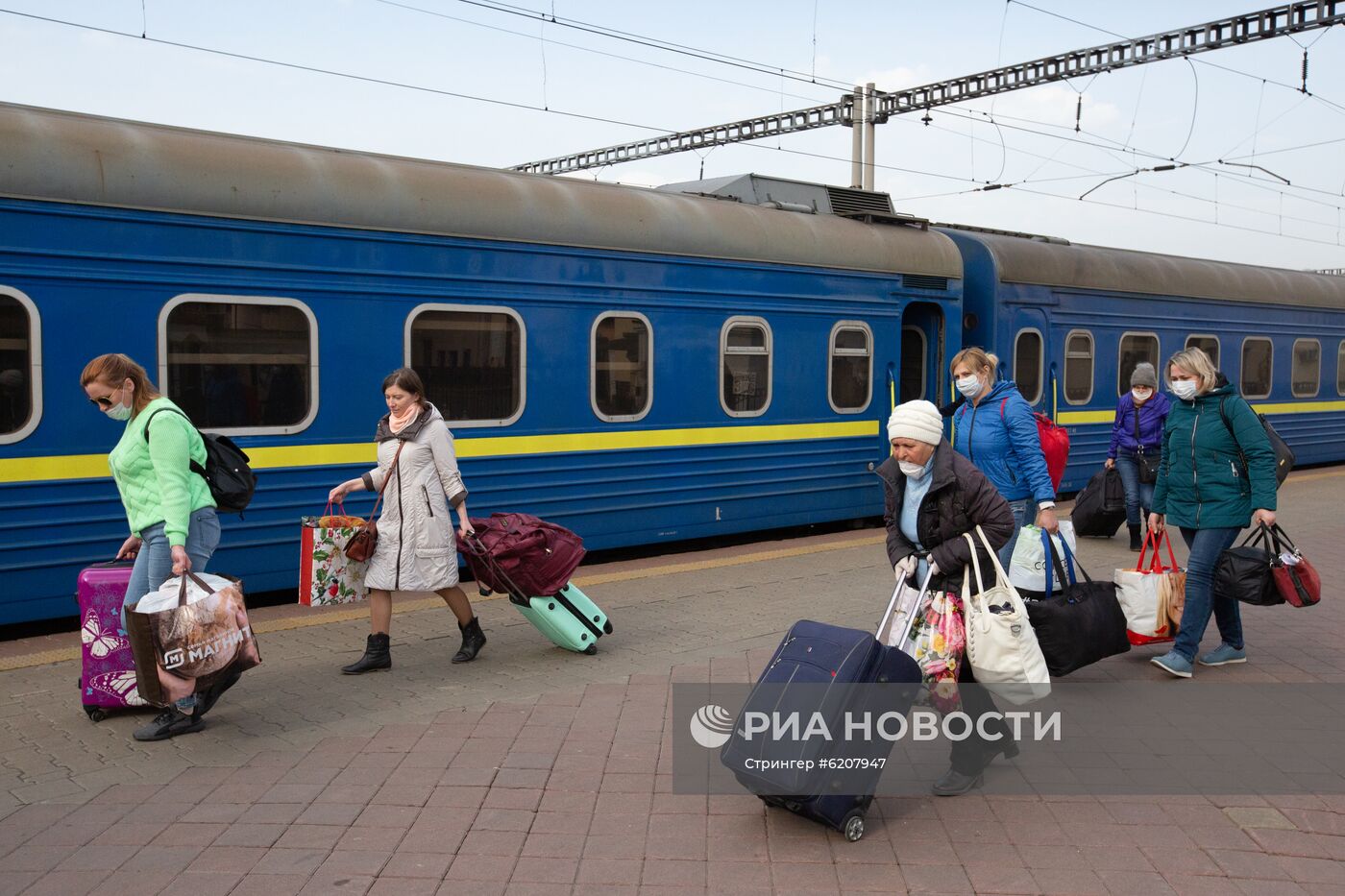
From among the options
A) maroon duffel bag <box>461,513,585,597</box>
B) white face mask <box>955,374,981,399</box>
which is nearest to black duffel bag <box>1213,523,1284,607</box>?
white face mask <box>955,374,981,399</box>

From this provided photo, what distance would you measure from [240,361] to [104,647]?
236 centimetres

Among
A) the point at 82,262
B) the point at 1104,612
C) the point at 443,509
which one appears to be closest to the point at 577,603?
the point at 443,509

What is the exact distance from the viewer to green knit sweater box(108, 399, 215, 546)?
5008 millimetres

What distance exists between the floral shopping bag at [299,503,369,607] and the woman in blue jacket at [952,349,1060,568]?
3.14 m

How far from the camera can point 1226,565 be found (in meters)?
6.03

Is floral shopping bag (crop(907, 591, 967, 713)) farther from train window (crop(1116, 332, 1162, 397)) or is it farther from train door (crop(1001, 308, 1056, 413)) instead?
train window (crop(1116, 332, 1162, 397))

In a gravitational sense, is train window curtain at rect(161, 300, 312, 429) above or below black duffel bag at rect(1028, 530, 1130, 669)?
above

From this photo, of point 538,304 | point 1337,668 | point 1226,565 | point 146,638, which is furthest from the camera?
point 538,304

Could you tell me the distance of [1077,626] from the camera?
16.6 ft

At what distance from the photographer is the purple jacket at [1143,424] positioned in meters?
9.91

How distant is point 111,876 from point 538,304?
5524 millimetres

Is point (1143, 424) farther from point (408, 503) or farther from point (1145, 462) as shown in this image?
point (408, 503)

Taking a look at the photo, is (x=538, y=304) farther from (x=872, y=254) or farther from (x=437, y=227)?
(x=872, y=254)

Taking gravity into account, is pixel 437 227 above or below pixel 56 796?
above
